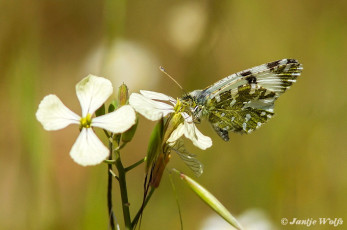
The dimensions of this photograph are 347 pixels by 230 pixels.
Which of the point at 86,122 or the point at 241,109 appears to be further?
the point at 241,109

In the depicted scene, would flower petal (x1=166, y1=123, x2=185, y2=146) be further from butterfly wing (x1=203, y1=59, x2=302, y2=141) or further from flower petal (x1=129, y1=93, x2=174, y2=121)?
butterfly wing (x1=203, y1=59, x2=302, y2=141)

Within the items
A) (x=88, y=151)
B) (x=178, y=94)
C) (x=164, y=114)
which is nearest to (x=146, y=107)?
(x=164, y=114)

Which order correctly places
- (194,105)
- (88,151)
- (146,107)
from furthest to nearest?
1. (194,105)
2. (146,107)
3. (88,151)

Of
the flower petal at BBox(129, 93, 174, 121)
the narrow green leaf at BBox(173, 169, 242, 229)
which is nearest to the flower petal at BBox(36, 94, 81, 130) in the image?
the flower petal at BBox(129, 93, 174, 121)

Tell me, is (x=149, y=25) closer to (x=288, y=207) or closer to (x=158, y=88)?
(x=158, y=88)

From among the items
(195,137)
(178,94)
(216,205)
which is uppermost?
(178,94)

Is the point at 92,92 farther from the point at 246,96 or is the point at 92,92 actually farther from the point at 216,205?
the point at 246,96
